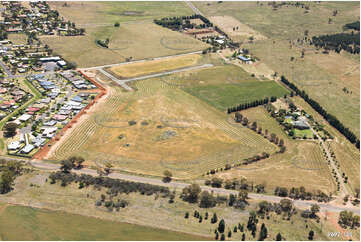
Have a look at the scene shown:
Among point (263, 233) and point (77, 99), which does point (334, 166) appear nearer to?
point (263, 233)

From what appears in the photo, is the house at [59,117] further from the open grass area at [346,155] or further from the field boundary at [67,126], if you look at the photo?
the open grass area at [346,155]

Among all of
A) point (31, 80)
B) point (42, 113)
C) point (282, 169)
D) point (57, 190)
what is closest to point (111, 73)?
point (31, 80)

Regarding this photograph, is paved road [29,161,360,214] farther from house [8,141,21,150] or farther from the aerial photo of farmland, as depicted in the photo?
house [8,141,21,150]

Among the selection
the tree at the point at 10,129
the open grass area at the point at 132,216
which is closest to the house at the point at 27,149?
the tree at the point at 10,129

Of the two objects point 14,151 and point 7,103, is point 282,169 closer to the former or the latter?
point 14,151

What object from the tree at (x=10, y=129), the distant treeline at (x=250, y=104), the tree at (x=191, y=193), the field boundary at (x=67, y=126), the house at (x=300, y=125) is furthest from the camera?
the distant treeline at (x=250, y=104)

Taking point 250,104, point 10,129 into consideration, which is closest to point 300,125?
point 250,104

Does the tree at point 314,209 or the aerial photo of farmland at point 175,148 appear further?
the tree at point 314,209

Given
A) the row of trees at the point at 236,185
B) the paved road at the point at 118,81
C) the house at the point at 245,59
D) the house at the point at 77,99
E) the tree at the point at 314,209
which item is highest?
the house at the point at 245,59
